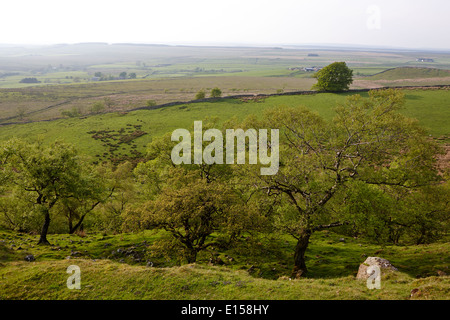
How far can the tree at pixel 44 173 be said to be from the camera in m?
26.2

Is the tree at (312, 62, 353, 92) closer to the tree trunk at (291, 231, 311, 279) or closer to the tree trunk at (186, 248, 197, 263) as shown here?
the tree trunk at (291, 231, 311, 279)

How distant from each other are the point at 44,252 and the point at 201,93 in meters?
109

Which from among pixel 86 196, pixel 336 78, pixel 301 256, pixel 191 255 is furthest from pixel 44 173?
pixel 336 78

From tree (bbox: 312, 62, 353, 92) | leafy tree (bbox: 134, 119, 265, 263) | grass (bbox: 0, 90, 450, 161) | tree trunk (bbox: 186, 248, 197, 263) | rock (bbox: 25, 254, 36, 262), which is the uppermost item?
tree (bbox: 312, 62, 353, 92)

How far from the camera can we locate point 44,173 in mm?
26375

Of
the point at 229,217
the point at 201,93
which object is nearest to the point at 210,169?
the point at 229,217

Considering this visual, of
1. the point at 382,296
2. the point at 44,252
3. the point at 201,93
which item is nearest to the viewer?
the point at 382,296

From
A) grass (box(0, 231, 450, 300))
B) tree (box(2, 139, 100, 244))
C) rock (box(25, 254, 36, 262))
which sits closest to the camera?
grass (box(0, 231, 450, 300))

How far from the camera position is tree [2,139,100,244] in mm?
26250

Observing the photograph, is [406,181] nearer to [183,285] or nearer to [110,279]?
[183,285]

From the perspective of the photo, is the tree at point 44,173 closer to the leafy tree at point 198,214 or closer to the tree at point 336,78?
the leafy tree at point 198,214

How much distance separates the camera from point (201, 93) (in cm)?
12538

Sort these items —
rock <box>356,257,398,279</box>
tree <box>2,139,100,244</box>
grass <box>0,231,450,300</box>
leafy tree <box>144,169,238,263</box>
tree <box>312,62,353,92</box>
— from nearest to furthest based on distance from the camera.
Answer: grass <box>0,231,450,300</box>, rock <box>356,257,398,279</box>, leafy tree <box>144,169,238,263</box>, tree <box>2,139,100,244</box>, tree <box>312,62,353,92</box>

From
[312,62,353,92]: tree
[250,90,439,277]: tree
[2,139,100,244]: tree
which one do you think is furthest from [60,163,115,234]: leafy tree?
[312,62,353,92]: tree
